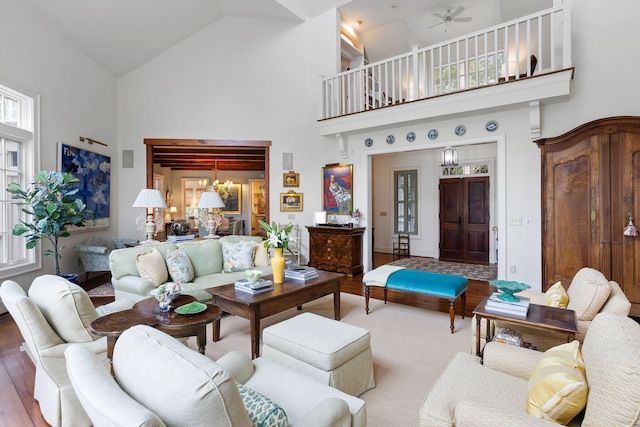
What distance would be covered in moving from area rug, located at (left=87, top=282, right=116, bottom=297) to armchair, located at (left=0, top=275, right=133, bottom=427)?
9.59ft

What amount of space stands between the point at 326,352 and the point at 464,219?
7060 millimetres

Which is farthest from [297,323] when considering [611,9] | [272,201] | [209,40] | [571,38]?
[209,40]

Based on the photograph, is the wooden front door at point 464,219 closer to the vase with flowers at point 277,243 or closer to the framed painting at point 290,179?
the framed painting at point 290,179

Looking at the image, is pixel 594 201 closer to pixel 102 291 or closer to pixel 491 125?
pixel 491 125

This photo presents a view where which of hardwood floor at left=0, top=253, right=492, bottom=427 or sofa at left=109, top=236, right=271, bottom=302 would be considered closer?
hardwood floor at left=0, top=253, right=492, bottom=427

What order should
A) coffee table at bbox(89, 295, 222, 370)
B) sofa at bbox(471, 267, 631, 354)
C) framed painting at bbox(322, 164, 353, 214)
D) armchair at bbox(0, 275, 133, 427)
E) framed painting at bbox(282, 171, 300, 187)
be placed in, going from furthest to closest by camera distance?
framed painting at bbox(282, 171, 300, 187) < framed painting at bbox(322, 164, 353, 214) < sofa at bbox(471, 267, 631, 354) < coffee table at bbox(89, 295, 222, 370) < armchair at bbox(0, 275, 133, 427)

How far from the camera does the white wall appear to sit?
4203 mm

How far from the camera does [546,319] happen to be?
2.25 m

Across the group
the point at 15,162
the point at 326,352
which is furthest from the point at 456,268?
the point at 15,162

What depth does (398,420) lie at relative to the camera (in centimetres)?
209

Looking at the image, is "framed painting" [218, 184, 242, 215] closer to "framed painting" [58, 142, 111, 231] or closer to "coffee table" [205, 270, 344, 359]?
"framed painting" [58, 142, 111, 231]

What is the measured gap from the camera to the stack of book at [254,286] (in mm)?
3166

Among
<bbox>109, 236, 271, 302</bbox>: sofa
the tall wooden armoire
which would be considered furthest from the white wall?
the tall wooden armoire

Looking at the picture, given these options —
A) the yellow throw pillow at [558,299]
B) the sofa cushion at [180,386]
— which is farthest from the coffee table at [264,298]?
the yellow throw pillow at [558,299]
